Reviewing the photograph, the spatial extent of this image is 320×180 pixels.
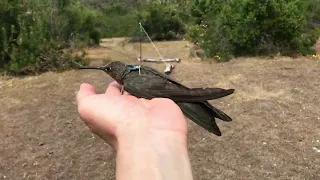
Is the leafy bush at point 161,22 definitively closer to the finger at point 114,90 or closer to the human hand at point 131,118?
the finger at point 114,90

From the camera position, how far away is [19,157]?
4996mm

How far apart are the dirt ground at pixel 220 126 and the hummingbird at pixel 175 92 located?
2720mm

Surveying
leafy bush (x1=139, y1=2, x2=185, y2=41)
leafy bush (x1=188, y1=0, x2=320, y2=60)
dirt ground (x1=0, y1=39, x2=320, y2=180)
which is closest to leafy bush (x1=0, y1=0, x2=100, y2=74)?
dirt ground (x1=0, y1=39, x2=320, y2=180)

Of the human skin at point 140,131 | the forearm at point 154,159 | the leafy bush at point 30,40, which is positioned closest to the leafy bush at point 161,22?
the leafy bush at point 30,40

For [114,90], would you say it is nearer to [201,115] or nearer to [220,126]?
[201,115]

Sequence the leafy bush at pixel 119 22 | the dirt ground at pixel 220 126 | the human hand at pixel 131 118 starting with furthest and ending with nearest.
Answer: the leafy bush at pixel 119 22 < the dirt ground at pixel 220 126 < the human hand at pixel 131 118

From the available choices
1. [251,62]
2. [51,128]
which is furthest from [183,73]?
[51,128]

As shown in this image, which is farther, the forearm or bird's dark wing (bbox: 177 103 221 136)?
bird's dark wing (bbox: 177 103 221 136)

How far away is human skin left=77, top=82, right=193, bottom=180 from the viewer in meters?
1.38

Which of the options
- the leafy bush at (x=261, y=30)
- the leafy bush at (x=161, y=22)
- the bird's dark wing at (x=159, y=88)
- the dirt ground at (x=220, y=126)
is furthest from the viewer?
the leafy bush at (x=161, y=22)

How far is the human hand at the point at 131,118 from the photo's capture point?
1.56m

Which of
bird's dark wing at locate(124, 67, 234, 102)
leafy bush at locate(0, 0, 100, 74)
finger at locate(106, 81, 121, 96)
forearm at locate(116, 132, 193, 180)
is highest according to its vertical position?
bird's dark wing at locate(124, 67, 234, 102)

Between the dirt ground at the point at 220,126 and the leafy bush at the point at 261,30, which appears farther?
the leafy bush at the point at 261,30

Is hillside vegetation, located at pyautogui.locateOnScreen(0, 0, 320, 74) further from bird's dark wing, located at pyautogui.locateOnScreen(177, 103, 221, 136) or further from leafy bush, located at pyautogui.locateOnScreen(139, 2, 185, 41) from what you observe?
bird's dark wing, located at pyautogui.locateOnScreen(177, 103, 221, 136)
